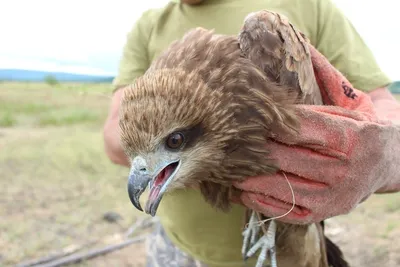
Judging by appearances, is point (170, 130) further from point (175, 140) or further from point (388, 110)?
point (388, 110)

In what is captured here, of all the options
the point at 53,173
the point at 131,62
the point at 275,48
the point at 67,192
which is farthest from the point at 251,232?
the point at 53,173

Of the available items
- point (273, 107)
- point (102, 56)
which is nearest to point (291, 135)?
point (273, 107)

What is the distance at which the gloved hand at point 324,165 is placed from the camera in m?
1.41

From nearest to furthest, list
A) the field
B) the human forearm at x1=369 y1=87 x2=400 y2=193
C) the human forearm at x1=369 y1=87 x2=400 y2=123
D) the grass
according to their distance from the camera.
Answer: the human forearm at x1=369 y1=87 x2=400 y2=193 → the human forearm at x1=369 y1=87 x2=400 y2=123 → the field → the grass

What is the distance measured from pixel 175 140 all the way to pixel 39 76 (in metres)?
4.74

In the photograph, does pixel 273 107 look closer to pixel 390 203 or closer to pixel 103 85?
pixel 390 203

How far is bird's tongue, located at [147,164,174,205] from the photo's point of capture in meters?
1.37

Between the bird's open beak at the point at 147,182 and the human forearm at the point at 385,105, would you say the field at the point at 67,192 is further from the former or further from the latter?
the bird's open beak at the point at 147,182

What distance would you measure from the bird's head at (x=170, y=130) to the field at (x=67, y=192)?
2370 mm

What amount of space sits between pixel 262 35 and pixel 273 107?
0.23m

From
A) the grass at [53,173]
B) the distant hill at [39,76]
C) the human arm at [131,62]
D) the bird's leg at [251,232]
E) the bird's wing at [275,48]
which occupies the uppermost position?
the bird's wing at [275,48]

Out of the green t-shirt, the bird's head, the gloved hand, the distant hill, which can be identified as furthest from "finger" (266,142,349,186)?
the distant hill

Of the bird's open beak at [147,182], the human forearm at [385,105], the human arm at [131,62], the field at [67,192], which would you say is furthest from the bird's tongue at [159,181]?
the field at [67,192]

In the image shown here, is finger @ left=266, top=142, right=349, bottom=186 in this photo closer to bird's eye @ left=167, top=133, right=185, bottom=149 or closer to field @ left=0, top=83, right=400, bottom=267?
bird's eye @ left=167, top=133, right=185, bottom=149
